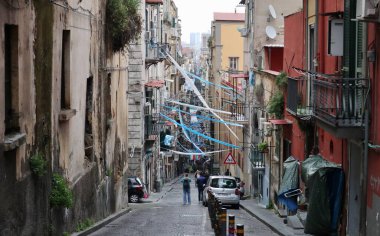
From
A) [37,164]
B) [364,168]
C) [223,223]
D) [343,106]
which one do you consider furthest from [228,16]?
[37,164]

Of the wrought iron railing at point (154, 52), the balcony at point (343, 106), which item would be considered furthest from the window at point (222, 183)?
the balcony at point (343, 106)

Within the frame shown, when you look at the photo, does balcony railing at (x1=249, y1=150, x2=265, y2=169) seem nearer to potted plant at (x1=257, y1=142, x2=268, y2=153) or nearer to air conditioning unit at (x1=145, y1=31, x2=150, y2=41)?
potted plant at (x1=257, y1=142, x2=268, y2=153)

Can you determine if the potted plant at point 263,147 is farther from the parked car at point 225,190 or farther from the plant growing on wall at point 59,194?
the plant growing on wall at point 59,194

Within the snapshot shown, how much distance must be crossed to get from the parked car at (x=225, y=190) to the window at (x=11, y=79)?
66.4 feet

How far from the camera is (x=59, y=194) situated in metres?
16.4

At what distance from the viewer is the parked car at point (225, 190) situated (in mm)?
33438

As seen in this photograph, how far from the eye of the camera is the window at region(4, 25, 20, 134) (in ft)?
43.3

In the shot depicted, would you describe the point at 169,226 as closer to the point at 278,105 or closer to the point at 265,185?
the point at 278,105

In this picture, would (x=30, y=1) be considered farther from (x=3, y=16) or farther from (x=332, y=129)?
(x=332, y=129)

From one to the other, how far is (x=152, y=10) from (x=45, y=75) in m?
41.3

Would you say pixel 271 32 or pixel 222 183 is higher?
pixel 271 32

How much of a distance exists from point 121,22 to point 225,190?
10419 mm

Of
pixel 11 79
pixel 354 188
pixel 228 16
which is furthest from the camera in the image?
pixel 228 16

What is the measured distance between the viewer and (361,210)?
1505 cm
